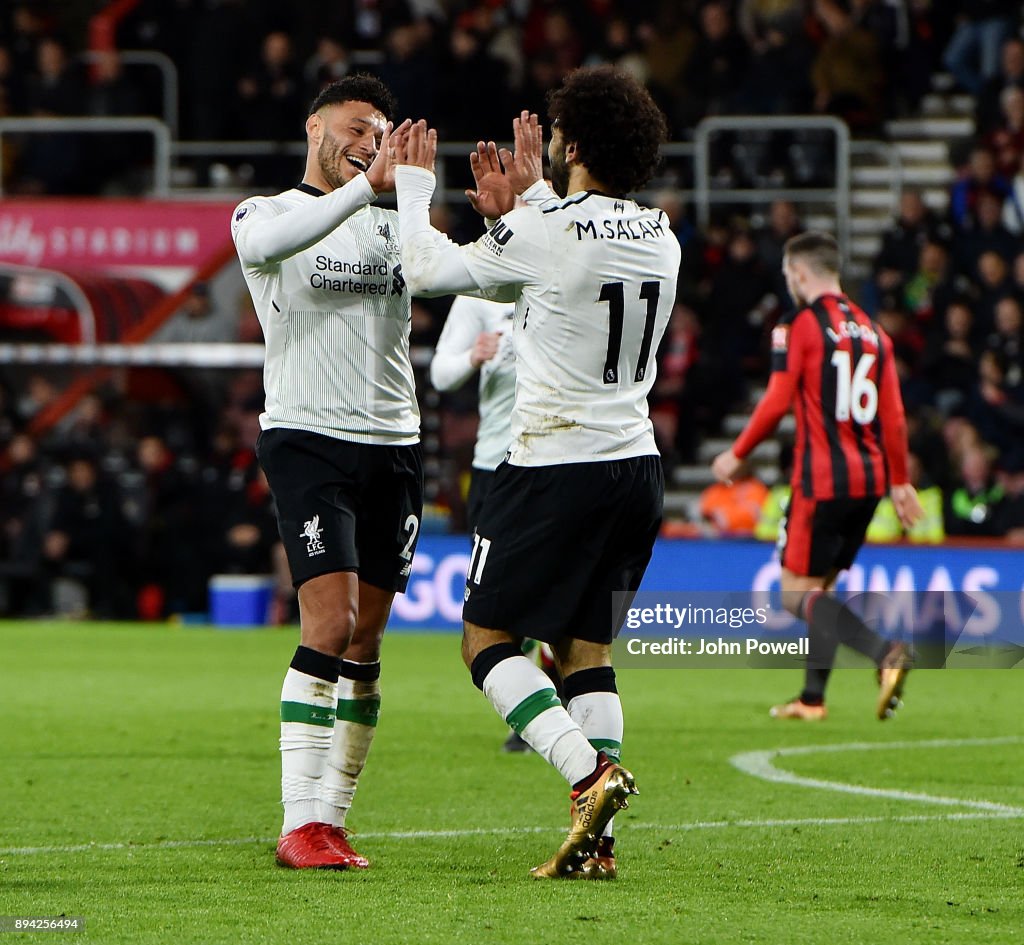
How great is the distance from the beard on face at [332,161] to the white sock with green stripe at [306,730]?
1.45m

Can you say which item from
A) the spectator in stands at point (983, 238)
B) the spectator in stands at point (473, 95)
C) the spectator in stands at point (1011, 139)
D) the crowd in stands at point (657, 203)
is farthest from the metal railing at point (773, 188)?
the spectator in stands at point (473, 95)

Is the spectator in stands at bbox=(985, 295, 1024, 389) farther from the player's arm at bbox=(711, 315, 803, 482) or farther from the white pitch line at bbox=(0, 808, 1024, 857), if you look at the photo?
the white pitch line at bbox=(0, 808, 1024, 857)

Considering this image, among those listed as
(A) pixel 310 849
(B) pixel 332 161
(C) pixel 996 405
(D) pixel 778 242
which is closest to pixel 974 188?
(D) pixel 778 242

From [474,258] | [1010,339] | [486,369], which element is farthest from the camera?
[1010,339]

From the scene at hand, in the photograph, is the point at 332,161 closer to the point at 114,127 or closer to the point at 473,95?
the point at 114,127

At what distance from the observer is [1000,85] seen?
62.7ft

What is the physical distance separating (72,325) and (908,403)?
7.81 metres

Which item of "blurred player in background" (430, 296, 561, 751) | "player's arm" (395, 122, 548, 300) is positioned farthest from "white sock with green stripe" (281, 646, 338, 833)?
"blurred player in background" (430, 296, 561, 751)

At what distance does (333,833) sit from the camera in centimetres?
575

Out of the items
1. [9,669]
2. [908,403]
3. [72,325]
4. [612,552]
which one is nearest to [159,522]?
[72,325]

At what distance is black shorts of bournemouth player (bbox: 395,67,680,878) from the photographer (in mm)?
5359

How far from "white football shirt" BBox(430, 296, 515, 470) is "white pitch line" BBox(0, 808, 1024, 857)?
8.32 ft

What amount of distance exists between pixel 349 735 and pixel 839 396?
181 inches

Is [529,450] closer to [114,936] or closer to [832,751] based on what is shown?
[114,936]
